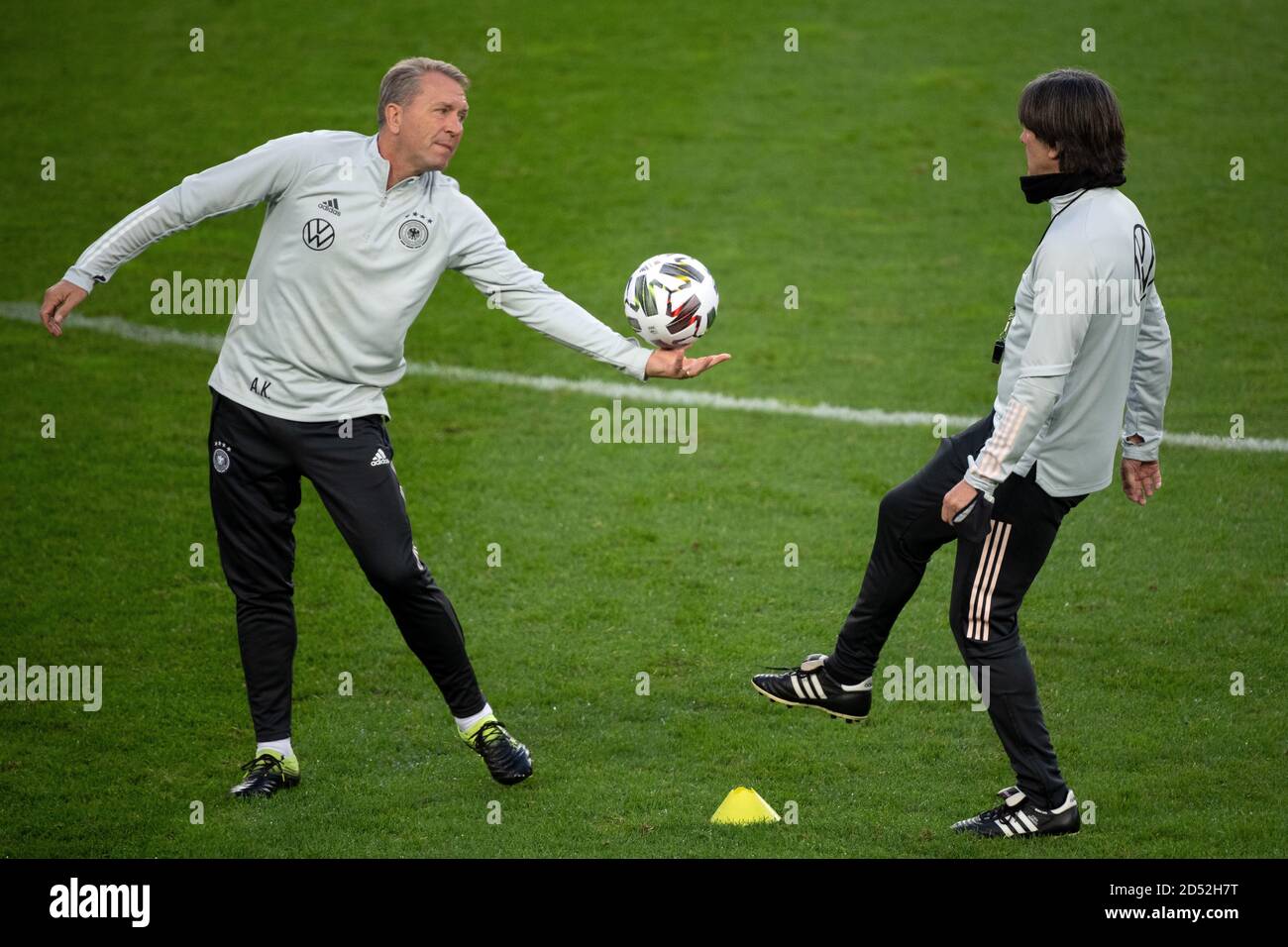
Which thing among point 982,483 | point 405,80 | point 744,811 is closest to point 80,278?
point 405,80

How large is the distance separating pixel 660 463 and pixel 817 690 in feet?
11.6

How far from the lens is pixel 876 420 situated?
10164 millimetres

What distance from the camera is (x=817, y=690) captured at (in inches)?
250

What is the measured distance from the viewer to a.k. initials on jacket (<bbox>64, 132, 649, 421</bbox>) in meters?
5.52

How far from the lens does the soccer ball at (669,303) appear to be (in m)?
5.77

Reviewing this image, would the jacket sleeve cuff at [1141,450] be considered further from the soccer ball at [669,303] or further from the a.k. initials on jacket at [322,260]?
the a.k. initials on jacket at [322,260]

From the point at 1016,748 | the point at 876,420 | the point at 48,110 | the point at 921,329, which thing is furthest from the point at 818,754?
the point at 48,110

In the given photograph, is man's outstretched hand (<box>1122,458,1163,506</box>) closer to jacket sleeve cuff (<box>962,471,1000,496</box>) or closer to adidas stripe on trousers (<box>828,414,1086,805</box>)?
adidas stripe on trousers (<box>828,414,1086,805</box>)

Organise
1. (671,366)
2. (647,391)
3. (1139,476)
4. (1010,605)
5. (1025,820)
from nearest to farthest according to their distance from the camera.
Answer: (1010,605), (1025,820), (671,366), (1139,476), (647,391)

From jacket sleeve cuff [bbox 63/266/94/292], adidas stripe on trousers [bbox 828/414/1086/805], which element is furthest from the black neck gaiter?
jacket sleeve cuff [bbox 63/266/94/292]

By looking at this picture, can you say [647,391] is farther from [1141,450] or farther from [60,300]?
[60,300]

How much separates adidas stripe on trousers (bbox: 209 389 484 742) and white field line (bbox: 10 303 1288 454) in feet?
15.8

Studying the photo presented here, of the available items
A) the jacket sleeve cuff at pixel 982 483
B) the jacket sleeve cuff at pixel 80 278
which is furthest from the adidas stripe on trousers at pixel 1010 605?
the jacket sleeve cuff at pixel 80 278

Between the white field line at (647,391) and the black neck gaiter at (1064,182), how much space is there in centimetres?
493
